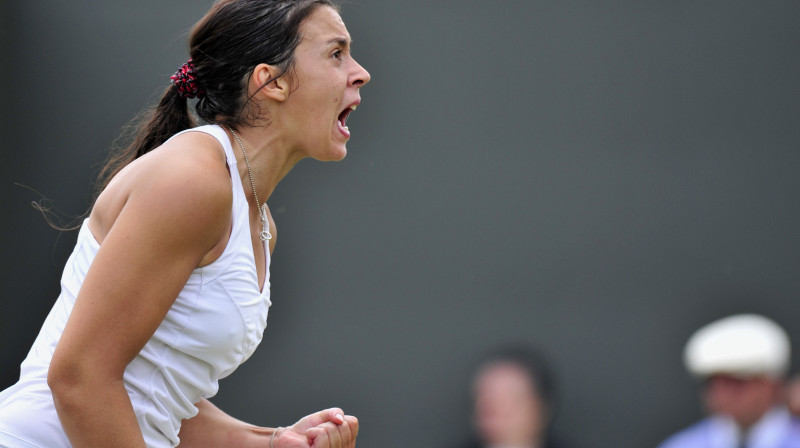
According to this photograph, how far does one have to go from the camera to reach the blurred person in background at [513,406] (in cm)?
298

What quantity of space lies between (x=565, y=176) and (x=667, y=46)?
25.2 inches

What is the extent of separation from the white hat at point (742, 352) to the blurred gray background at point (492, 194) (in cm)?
70

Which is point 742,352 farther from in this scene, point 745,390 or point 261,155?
point 261,155

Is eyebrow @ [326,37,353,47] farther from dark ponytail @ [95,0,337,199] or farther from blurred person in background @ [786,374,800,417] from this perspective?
blurred person in background @ [786,374,800,417]

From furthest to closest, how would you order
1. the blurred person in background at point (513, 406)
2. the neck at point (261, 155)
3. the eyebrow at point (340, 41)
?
the blurred person in background at point (513, 406), the eyebrow at point (340, 41), the neck at point (261, 155)

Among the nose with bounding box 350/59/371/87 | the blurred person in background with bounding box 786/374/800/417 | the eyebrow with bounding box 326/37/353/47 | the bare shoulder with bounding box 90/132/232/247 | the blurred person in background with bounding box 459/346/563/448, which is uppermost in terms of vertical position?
the eyebrow with bounding box 326/37/353/47

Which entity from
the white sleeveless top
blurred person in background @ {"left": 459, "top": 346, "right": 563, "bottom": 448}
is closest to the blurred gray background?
blurred person in background @ {"left": 459, "top": 346, "right": 563, "bottom": 448}

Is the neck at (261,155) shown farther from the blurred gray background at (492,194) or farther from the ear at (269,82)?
the blurred gray background at (492,194)

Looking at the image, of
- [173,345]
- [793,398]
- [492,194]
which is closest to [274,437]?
[173,345]

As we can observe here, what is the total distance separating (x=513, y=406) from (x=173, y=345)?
72.3 inches

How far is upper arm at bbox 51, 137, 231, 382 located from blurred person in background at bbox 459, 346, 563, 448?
6.23 ft

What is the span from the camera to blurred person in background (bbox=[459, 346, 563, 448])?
9.77 feet

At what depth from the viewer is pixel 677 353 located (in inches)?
141

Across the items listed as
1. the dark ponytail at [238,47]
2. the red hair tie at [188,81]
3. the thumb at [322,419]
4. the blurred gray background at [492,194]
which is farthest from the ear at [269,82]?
the blurred gray background at [492,194]
